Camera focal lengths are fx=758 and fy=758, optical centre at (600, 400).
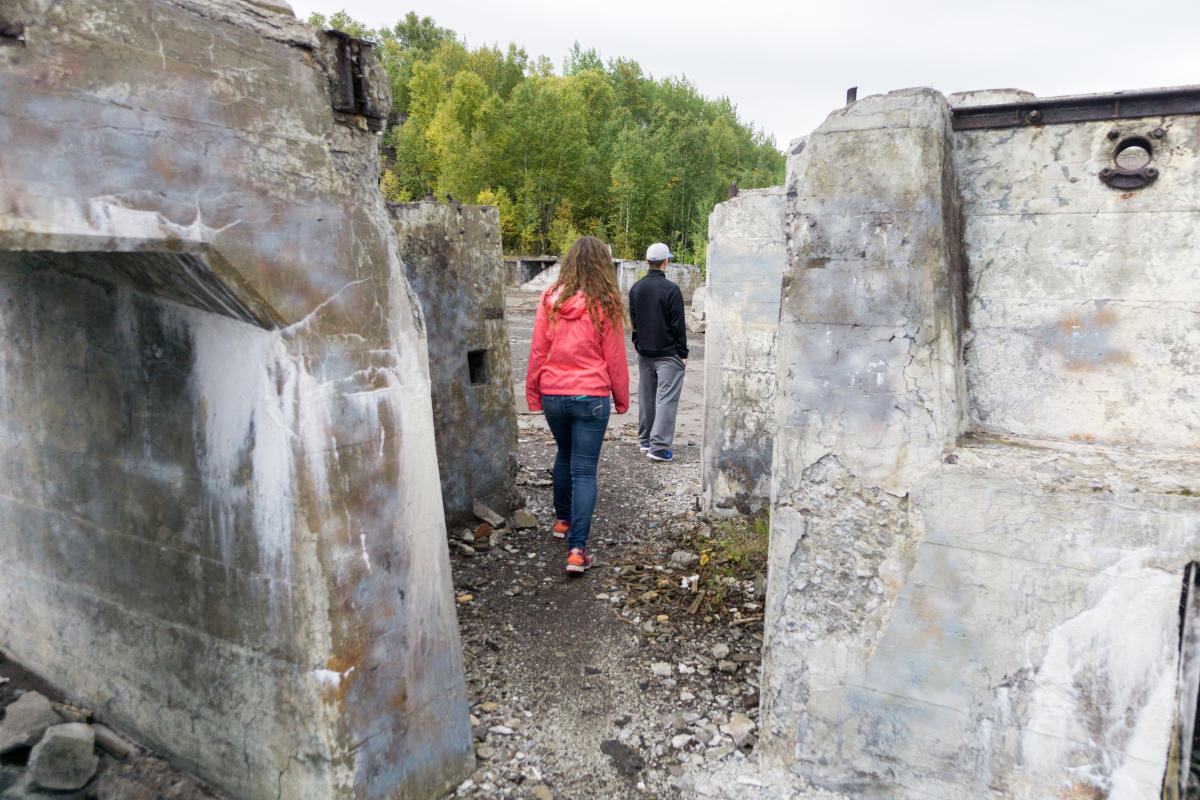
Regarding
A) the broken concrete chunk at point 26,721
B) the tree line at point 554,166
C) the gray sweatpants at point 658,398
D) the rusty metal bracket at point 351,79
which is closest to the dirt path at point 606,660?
the gray sweatpants at point 658,398

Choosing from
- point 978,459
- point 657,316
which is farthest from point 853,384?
point 657,316

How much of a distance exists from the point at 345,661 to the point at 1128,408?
101 inches

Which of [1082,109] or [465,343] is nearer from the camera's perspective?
[1082,109]

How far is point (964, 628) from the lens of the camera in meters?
2.30

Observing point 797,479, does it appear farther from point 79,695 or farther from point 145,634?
point 79,695

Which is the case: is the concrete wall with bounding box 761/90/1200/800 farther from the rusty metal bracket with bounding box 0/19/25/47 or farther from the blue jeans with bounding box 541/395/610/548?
the rusty metal bracket with bounding box 0/19/25/47

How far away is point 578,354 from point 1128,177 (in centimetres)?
255

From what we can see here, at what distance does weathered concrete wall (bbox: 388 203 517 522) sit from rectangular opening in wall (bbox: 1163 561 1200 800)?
378 cm

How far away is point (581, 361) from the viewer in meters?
4.16

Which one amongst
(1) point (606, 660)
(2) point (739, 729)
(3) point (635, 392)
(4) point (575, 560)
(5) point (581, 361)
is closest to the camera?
(2) point (739, 729)

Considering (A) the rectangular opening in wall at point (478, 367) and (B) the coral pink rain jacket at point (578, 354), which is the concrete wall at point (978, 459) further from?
(A) the rectangular opening in wall at point (478, 367)

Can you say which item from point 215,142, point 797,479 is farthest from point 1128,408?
point 215,142

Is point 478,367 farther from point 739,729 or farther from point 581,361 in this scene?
point 739,729

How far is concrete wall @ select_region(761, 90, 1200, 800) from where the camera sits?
7.02 ft
